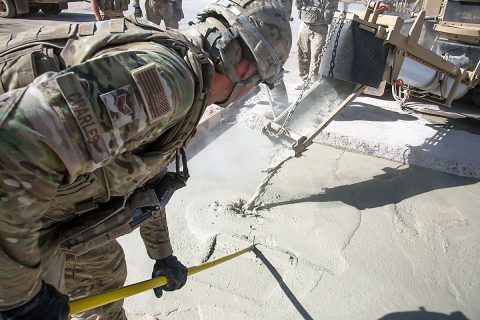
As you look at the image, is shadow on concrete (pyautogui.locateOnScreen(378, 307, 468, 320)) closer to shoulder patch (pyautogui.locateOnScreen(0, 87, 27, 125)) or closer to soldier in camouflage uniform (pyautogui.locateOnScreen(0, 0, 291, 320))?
soldier in camouflage uniform (pyautogui.locateOnScreen(0, 0, 291, 320))

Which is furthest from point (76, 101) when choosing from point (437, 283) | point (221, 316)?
point (437, 283)

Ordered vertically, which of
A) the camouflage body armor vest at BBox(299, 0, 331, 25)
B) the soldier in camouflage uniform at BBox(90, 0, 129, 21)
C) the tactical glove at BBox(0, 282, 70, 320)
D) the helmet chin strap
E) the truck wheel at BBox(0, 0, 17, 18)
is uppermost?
the helmet chin strap

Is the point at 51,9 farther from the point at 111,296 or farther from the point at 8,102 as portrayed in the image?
the point at 8,102

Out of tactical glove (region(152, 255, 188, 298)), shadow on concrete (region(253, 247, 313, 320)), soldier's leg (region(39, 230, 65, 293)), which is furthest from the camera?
shadow on concrete (region(253, 247, 313, 320))

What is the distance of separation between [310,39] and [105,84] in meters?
6.02

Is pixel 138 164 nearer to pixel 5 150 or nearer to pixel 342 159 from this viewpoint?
pixel 5 150

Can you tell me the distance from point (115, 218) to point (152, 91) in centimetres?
75

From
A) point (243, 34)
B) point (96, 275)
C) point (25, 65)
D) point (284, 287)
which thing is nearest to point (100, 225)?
point (96, 275)

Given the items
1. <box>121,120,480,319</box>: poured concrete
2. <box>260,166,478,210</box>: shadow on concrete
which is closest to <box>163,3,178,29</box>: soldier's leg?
<box>121,120,480,319</box>: poured concrete

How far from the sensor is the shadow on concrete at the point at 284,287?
8.11 feet

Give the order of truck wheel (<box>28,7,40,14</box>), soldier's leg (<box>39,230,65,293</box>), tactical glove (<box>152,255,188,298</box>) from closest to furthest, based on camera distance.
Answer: soldier's leg (<box>39,230,65,293</box>) < tactical glove (<box>152,255,188,298</box>) < truck wheel (<box>28,7,40,14</box>)

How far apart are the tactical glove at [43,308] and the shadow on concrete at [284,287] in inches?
62.9

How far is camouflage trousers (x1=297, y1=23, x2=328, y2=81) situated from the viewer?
637cm

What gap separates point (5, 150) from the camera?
2.98 ft
